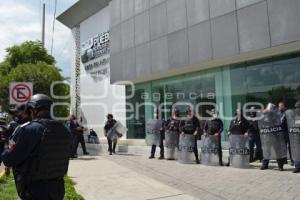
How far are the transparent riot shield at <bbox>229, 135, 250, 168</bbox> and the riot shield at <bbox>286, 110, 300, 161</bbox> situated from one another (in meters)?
1.28

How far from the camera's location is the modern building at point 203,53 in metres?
12.3

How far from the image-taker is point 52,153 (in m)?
3.44

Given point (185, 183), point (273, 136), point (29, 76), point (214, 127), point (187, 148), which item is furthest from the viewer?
point (29, 76)

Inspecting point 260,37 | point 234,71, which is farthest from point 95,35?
point 260,37

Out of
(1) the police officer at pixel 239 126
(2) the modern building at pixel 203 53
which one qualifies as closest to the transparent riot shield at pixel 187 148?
(1) the police officer at pixel 239 126

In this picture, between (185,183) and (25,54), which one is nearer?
(185,183)

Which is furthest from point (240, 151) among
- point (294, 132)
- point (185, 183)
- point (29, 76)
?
point (29, 76)

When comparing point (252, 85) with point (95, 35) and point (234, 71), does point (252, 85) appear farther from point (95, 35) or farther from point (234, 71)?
point (95, 35)

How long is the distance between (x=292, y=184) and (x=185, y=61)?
8.90 meters

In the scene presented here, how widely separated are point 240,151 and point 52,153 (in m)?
7.24

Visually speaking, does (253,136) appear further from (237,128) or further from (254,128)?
(237,128)

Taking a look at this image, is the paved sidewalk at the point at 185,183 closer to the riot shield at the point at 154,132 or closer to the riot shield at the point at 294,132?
the riot shield at the point at 294,132

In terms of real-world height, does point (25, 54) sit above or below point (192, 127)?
above

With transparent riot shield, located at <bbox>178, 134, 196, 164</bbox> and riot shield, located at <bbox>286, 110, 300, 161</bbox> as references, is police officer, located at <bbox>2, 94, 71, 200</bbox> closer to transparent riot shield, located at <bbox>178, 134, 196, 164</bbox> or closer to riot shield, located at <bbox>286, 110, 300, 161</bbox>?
riot shield, located at <bbox>286, 110, 300, 161</bbox>
